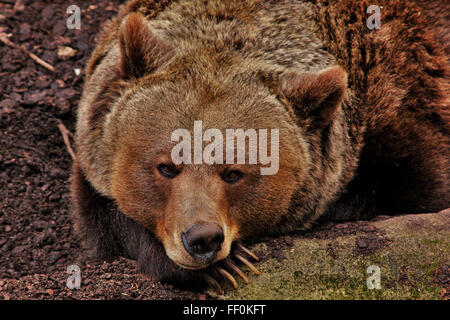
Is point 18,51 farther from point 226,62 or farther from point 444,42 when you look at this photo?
point 444,42

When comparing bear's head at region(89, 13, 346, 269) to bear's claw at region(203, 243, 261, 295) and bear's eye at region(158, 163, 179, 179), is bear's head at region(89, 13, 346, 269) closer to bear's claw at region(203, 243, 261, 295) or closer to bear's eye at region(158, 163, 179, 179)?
bear's eye at region(158, 163, 179, 179)

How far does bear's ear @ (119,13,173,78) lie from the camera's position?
4.92 meters

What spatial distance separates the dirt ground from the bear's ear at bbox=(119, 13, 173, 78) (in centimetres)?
172

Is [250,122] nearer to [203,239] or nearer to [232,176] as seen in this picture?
[232,176]

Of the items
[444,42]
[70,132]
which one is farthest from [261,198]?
[70,132]

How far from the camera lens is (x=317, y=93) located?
499cm

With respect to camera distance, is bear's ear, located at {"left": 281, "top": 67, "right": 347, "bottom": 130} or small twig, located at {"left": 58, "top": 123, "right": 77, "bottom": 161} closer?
bear's ear, located at {"left": 281, "top": 67, "right": 347, "bottom": 130}

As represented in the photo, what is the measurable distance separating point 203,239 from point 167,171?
70 centimetres

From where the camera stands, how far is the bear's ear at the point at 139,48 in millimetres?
4918

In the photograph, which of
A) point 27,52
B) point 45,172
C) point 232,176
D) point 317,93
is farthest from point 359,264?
point 27,52

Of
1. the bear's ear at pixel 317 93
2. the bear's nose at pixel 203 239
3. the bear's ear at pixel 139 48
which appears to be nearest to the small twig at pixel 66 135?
the bear's ear at pixel 139 48

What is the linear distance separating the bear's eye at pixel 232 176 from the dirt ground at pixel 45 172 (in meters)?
0.72

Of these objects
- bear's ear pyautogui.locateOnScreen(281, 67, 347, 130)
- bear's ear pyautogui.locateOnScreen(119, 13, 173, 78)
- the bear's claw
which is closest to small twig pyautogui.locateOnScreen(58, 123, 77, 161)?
bear's ear pyautogui.locateOnScreen(119, 13, 173, 78)

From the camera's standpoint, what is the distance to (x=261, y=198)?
4957 mm
